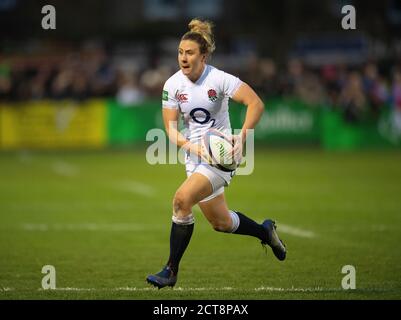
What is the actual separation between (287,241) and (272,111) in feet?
52.8

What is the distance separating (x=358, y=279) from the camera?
942 centimetres

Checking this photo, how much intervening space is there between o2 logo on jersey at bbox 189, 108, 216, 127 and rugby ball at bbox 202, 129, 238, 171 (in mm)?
154

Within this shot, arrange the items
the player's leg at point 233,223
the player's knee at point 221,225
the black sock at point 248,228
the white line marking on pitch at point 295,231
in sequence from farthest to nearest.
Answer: the white line marking on pitch at point 295,231
the black sock at point 248,228
the player's knee at point 221,225
the player's leg at point 233,223

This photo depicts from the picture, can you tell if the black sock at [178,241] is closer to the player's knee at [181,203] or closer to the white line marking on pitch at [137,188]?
the player's knee at [181,203]

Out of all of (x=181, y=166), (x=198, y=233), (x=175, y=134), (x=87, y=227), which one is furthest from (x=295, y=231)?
(x=181, y=166)

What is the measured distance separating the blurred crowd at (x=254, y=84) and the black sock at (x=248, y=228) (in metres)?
17.1

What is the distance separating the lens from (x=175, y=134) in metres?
8.99

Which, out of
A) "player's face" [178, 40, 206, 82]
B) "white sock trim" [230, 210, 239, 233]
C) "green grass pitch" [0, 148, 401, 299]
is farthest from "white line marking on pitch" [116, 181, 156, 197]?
"player's face" [178, 40, 206, 82]

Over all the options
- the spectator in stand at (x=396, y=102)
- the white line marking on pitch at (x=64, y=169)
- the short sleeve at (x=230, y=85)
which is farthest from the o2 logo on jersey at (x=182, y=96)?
the spectator in stand at (x=396, y=102)

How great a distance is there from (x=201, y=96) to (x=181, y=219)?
3.70 ft

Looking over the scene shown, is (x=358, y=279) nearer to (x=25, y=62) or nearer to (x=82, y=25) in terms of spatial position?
(x=25, y=62)

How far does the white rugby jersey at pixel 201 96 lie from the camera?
9.01 meters

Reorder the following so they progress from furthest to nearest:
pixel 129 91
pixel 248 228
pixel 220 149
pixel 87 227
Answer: pixel 129 91, pixel 87 227, pixel 248 228, pixel 220 149

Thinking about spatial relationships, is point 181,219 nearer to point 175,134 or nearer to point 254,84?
point 175,134
